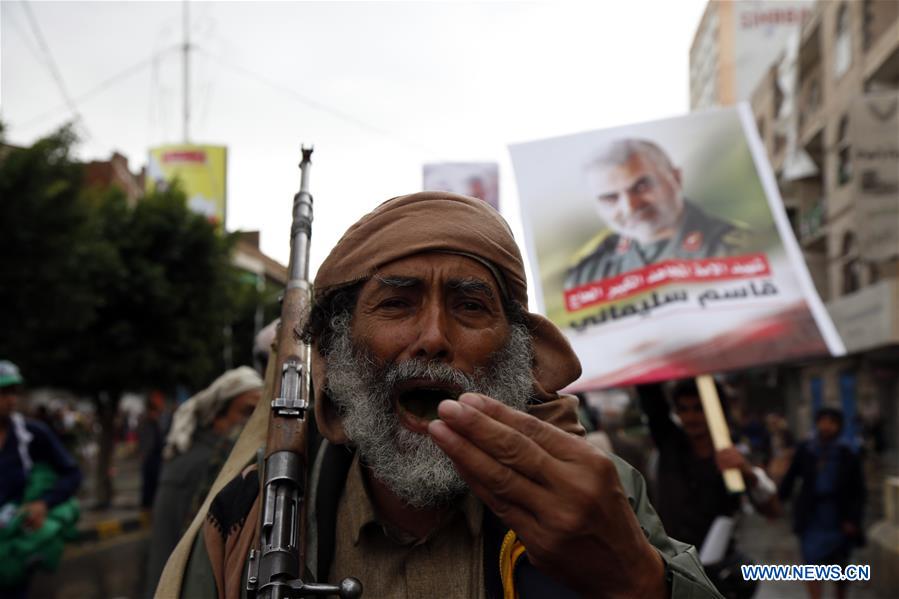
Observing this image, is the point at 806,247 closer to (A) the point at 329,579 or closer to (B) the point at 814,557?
(B) the point at 814,557

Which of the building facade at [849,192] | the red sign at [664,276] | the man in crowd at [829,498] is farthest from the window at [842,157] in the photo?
the red sign at [664,276]

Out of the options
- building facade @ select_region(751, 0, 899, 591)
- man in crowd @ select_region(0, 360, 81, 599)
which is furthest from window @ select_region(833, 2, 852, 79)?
man in crowd @ select_region(0, 360, 81, 599)

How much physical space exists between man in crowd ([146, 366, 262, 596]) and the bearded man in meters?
2.26

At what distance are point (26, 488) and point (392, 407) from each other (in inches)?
165

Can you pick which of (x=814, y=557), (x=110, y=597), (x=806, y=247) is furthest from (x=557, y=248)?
(x=806, y=247)

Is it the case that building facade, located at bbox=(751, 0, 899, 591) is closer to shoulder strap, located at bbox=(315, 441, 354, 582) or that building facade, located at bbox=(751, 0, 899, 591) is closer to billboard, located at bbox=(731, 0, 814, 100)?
shoulder strap, located at bbox=(315, 441, 354, 582)

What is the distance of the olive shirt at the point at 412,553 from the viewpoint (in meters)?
1.83

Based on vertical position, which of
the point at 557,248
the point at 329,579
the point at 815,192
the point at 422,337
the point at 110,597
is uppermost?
the point at 815,192

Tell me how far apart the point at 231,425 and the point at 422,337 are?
3170mm

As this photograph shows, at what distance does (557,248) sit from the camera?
475 centimetres

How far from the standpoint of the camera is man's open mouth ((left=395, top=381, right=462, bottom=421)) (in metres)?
1.85

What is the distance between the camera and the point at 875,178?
40.6 feet

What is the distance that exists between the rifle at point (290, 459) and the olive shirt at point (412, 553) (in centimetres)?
12

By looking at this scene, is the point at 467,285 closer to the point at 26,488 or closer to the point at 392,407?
the point at 392,407
